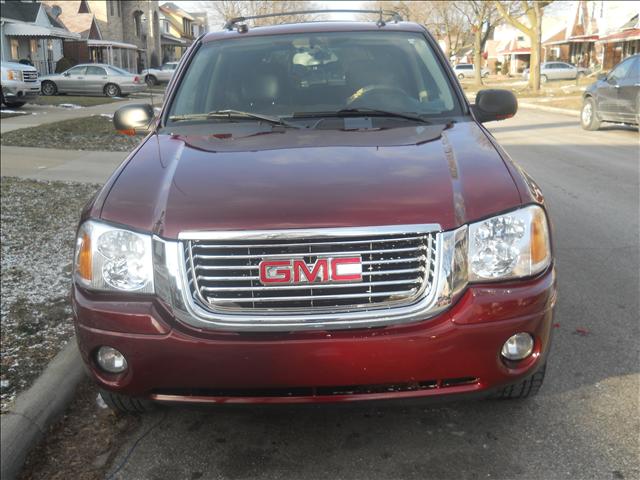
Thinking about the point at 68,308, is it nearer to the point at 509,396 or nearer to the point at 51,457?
the point at 51,457

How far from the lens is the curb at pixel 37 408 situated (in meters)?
2.94

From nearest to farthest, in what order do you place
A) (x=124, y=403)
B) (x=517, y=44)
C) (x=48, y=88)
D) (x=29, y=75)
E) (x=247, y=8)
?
1. (x=124, y=403)
2. (x=29, y=75)
3. (x=48, y=88)
4. (x=247, y=8)
5. (x=517, y=44)

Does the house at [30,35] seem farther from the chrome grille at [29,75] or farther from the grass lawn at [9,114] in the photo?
the grass lawn at [9,114]

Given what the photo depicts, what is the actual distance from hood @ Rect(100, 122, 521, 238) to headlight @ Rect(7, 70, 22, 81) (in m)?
19.4

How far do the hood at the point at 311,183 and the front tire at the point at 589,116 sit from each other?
13456 millimetres

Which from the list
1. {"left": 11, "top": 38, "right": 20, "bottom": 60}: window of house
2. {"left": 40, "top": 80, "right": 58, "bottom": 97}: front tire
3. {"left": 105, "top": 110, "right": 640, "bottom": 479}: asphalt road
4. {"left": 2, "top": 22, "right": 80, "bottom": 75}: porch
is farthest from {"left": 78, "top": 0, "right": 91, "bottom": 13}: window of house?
{"left": 105, "top": 110, "right": 640, "bottom": 479}: asphalt road

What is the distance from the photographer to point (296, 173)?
293 centimetres

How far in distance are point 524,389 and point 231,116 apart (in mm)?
2096

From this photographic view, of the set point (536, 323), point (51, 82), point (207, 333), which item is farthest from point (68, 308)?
point (51, 82)

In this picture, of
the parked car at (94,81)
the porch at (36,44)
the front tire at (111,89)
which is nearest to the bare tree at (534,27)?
the parked car at (94,81)

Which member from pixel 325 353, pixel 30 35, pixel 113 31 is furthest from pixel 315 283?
pixel 113 31

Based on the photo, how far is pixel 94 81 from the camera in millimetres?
32219

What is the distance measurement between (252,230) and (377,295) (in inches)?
20.2

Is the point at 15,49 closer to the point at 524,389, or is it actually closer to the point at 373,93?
the point at 373,93
